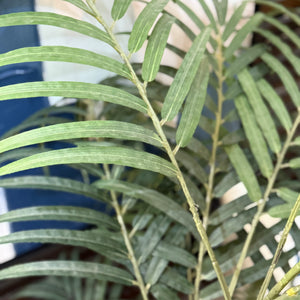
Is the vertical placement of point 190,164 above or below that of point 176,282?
above

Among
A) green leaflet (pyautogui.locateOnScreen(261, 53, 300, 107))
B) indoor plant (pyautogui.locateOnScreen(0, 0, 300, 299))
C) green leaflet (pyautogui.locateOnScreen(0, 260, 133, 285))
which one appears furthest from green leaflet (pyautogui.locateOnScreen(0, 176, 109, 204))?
green leaflet (pyautogui.locateOnScreen(261, 53, 300, 107))

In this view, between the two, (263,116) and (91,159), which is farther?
(263,116)

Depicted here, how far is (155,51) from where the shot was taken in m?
0.55

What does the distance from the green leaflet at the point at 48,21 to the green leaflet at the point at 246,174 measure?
367mm

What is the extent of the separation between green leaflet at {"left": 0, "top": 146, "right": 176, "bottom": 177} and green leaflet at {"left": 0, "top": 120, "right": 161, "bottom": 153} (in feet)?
0.06

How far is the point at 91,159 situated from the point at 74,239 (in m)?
0.24

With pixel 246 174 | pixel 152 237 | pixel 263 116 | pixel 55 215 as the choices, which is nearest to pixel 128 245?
pixel 152 237

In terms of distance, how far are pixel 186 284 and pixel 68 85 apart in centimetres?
49

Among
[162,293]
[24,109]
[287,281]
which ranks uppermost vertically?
[24,109]

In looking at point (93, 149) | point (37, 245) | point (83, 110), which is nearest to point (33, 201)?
point (37, 245)

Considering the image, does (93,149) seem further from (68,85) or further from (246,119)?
(246,119)

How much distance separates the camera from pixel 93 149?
48 centimetres

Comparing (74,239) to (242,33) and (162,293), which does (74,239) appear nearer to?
(162,293)

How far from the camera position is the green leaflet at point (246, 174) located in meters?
0.71
